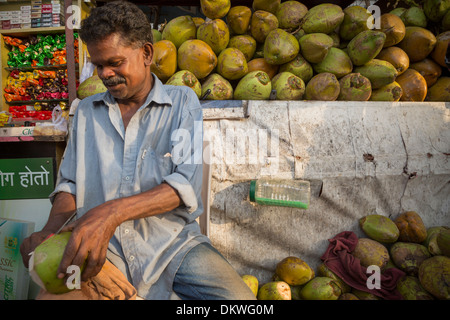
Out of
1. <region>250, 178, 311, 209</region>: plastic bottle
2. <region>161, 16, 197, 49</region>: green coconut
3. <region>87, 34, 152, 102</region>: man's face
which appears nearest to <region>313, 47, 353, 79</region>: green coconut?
<region>250, 178, 311, 209</region>: plastic bottle

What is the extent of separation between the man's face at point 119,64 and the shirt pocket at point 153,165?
→ 0.29 meters

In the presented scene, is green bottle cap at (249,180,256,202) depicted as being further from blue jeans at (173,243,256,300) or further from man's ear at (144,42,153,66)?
man's ear at (144,42,153,66)

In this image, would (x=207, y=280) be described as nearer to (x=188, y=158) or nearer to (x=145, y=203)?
(x=145, y=203)

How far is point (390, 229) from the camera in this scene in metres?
1.89

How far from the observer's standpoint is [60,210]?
1.19 metres

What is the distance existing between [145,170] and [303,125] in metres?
1.32

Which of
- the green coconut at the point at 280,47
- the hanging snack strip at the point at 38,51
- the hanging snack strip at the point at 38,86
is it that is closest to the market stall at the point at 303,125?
the green coconut at the point at 280,47

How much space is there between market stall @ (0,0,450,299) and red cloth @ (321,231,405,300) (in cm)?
14

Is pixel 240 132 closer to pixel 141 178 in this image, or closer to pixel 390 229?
pixel 141 178

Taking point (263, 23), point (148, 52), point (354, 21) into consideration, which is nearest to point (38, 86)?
point (263, 23)

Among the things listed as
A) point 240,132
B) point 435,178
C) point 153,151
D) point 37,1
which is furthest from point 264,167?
point 37,1

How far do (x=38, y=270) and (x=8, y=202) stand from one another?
1.72 metres

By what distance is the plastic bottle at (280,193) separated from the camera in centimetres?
181

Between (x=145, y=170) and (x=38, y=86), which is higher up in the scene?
(x=38, y=86)
